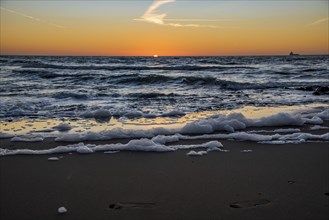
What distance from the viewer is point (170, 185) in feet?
11.4

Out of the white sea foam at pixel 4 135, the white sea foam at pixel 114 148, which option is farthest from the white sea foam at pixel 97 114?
the white sea foam at pixel 114 148

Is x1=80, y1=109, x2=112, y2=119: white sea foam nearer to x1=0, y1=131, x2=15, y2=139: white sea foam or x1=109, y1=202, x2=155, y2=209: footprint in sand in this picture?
x1=0, y1=131, x2=15, y2=139: white sea foam

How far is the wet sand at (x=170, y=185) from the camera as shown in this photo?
2897mm

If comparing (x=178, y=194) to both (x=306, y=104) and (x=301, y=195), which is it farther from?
(x=306, y=104)

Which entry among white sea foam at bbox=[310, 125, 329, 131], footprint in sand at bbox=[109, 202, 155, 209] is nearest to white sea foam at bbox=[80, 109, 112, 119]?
white sea foam at bbox=[310, 125, 329, 131]

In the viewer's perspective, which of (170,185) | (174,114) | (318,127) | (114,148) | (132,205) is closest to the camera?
(132,205)

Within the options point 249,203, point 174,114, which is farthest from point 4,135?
point 249,203

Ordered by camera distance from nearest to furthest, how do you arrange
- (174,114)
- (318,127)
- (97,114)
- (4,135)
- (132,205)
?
(132,205) < (4,135) < (318,127) < (97,114) < (174,114)

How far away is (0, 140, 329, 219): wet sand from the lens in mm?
2897

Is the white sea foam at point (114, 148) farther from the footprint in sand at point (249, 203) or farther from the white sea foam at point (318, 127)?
the white sea foam at point (318, 127)

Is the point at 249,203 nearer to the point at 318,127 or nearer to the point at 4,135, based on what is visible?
the point at 318,127

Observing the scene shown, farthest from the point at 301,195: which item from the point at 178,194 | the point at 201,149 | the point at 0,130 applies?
the point at 0,130

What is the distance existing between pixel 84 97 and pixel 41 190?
864 cm

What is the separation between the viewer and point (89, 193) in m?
3.26
